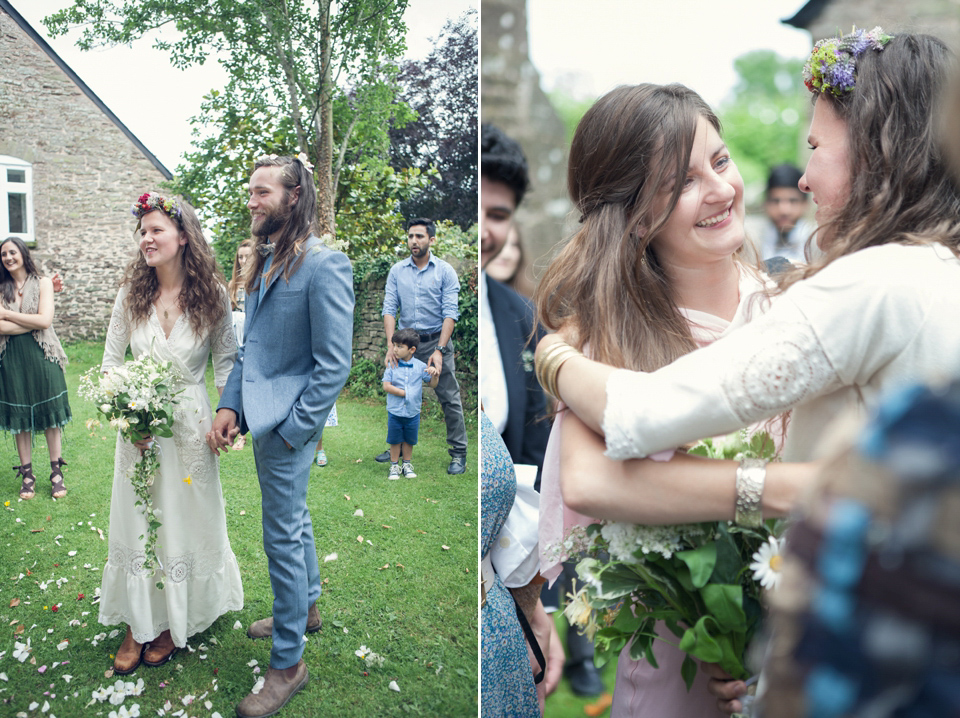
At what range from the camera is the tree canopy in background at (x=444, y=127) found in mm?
2613

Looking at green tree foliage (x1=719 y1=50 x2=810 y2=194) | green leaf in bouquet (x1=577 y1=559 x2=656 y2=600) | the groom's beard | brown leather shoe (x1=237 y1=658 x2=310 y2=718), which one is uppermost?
green tree foliage (x1=719 y1=50 x2=810 y2=194)

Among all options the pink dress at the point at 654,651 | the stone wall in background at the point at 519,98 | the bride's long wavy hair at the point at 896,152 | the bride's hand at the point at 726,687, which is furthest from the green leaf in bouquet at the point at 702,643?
the stone wall in background at the point at 519,98

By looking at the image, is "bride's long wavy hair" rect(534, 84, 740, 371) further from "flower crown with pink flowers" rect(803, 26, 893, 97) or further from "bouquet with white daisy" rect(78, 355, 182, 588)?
"bouquet with white daisy" rect(78, 355, 182, 588)

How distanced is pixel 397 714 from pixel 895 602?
256 centimetres

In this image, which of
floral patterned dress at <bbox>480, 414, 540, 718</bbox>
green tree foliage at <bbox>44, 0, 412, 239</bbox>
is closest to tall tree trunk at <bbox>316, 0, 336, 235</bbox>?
green tree foliage at <bbox>44, 0, 412, 239</bbox>

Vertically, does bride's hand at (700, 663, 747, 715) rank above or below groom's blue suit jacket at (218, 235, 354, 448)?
below

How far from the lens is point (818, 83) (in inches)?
57.0

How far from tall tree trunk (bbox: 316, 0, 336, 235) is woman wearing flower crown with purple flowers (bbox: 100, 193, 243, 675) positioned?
0.43m

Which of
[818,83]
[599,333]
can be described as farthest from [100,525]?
[818,83]

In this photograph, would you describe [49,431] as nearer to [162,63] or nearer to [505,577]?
[162,63]

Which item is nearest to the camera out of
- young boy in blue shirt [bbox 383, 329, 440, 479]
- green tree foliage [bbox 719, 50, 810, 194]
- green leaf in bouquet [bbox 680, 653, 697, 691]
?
green leaf in bouquet [bbox 680, 653, 697, 691]

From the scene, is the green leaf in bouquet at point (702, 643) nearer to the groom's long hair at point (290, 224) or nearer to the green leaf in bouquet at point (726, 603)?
the green leaf in bouquet at point (726, 603)

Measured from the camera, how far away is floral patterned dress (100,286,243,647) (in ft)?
8.09

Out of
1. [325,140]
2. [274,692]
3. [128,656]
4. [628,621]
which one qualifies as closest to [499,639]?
[628,621]
